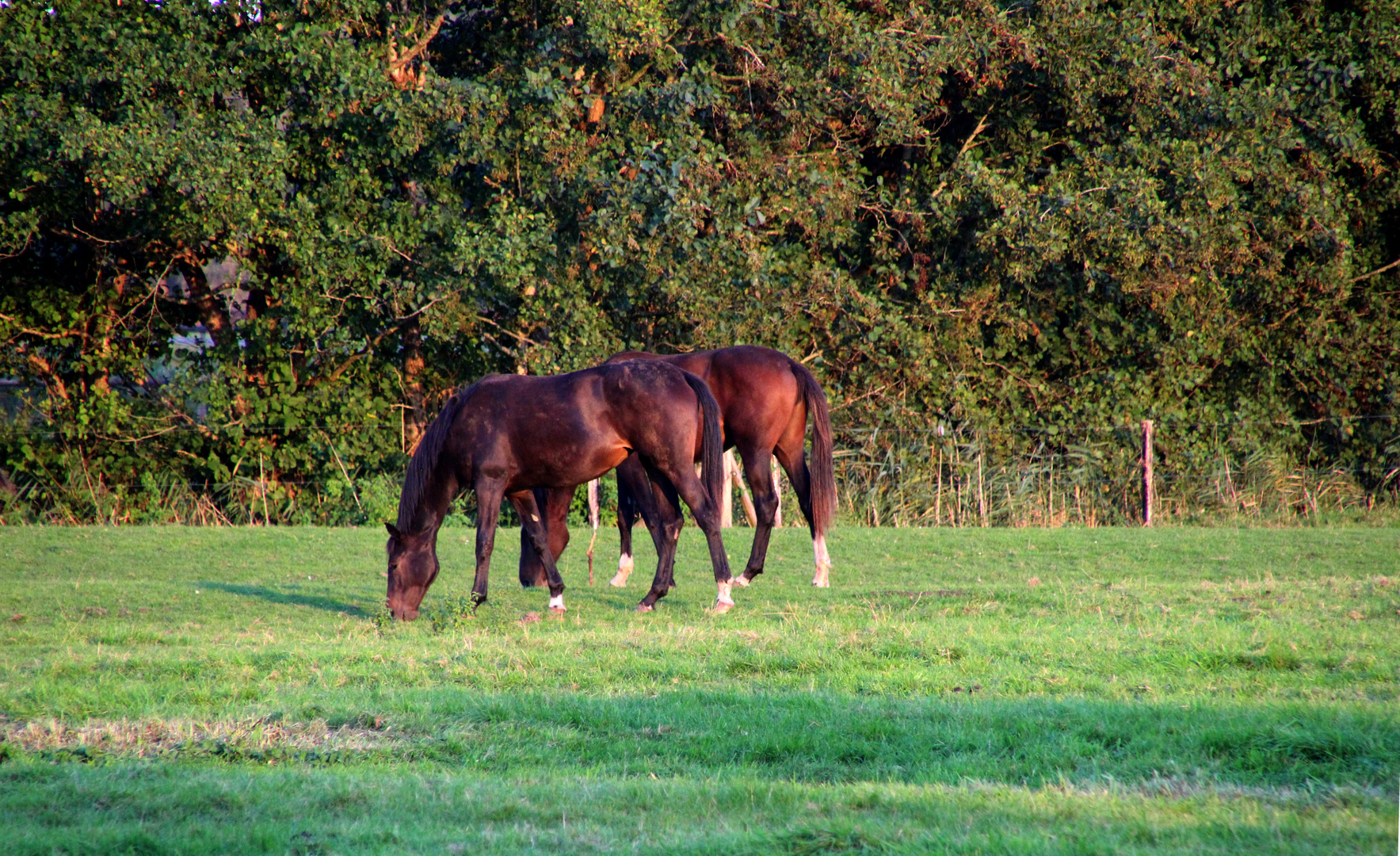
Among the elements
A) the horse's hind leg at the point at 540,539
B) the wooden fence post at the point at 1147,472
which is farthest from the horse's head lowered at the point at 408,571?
the wooden fence post at the point at 1147,472

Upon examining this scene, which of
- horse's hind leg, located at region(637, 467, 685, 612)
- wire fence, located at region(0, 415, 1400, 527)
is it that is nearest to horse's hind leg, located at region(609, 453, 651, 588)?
horse's hind leg, located at region(637, 467, 685, 612)

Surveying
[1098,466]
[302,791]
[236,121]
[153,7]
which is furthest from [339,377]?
[302,791]

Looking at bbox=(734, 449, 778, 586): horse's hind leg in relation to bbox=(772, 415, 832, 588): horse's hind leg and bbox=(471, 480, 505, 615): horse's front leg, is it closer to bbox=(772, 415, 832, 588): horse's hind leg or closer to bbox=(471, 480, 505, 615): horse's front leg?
bbox=(772, 415, 832, 588): horse's hind leg

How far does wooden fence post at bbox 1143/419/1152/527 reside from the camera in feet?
55.6

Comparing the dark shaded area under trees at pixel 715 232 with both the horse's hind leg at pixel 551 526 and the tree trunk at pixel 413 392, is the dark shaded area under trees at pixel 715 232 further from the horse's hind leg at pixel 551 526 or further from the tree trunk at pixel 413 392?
the horse's hind leg at pixel 551 526

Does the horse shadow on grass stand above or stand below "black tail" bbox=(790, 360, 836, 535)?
below

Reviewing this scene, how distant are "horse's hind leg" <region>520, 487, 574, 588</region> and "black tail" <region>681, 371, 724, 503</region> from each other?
1559mm

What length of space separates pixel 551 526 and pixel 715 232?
7.89 meters

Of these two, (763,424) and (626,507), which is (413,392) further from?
(763,424)

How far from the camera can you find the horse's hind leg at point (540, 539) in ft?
29.0

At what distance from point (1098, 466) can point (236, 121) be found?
13.4m

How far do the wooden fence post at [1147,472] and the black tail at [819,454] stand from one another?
317 inches

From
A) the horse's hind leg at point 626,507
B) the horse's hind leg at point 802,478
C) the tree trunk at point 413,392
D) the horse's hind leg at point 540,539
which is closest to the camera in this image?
the horse's hind leg at point 540,539

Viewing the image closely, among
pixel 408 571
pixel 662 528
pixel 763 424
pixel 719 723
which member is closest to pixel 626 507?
pixel 763 424
